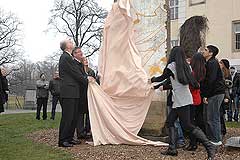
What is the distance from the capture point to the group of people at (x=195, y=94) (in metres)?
7.17

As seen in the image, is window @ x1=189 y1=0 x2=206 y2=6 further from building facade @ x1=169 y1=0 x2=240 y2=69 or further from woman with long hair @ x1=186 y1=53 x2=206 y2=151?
woman with long hair @ x1=186 y1=53 x2=206 y2=151

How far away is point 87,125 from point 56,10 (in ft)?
125

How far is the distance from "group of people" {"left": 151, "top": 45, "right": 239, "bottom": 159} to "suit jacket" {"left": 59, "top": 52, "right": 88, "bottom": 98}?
5.29 feet

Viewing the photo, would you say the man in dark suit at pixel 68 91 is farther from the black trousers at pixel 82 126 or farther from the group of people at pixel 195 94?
the group of people at pixel 195 94

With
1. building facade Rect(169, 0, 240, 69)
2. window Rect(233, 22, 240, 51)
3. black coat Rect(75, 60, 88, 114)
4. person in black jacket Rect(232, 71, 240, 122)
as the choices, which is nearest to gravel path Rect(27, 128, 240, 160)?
black coat Rect(75, 60, 88, 114)

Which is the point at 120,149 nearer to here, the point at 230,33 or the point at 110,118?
the point at 110,118

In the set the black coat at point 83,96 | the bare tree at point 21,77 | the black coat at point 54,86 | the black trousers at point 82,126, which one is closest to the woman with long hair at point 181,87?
the black coat at point 83,96

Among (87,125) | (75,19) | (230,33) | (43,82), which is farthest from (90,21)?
(87,125)

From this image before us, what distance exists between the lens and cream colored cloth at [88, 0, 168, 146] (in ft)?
28.3

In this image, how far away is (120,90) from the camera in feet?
28.9

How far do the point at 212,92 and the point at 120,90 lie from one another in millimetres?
1917

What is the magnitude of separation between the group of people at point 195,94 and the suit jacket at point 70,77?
161 centimetres

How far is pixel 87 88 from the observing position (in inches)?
348

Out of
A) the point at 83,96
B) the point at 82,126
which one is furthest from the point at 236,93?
the point at 83,96
